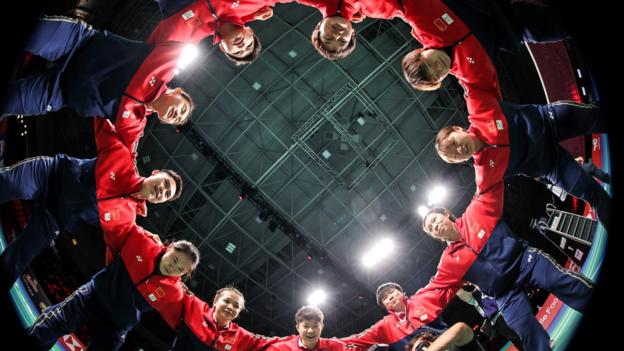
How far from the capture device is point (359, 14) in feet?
17.4

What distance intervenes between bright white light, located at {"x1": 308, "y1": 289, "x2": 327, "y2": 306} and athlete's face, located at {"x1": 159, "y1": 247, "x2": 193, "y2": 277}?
833cm

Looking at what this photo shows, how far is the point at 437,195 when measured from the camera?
13.0 metres

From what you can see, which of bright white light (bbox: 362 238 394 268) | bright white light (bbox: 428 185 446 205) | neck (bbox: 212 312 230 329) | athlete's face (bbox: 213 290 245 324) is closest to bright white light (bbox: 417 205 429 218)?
bright white light (bbox: 428 185 446 205)

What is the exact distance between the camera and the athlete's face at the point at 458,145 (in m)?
5.30

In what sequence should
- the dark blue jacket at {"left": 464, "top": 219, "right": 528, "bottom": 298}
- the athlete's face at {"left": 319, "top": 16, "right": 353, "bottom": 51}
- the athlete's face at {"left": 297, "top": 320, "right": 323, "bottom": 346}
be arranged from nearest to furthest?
1. the athlete's face at {"left": 319, "top": 16, "right": 353, "bottom": 51}
2. the dark blue jacket at {"left": 464, "top": 219, "right": 528, "bottom": 298}
3. the athlete's face at {"left": 297, "top": 320, "right": 323, "bottom": 346}

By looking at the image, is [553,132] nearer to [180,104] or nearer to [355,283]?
[180,104]

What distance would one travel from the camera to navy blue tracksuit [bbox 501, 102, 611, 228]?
530 centimetres

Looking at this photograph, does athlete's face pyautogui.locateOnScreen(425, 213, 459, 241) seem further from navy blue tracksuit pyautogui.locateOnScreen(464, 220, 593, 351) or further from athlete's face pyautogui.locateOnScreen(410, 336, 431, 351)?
athlete's face pyautogui.locateOnScreen(410, 336, 431, 351)

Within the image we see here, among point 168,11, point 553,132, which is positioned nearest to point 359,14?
point 168,11

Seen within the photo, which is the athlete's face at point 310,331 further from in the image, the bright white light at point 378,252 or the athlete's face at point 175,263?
the bright white light at point 378,252

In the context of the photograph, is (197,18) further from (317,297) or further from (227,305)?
(317,297)

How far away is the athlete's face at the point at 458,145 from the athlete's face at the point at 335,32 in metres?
1.99

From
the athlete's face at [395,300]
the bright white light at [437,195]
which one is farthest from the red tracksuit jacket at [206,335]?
the bright white light at [437,195]

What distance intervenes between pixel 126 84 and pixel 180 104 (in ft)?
2.28
